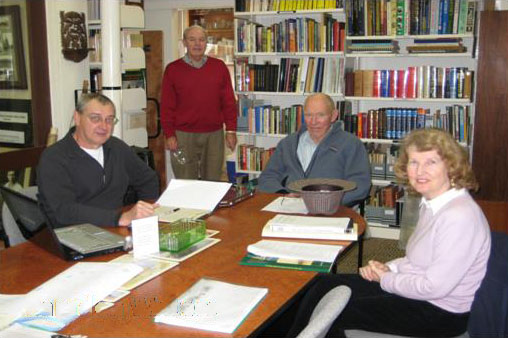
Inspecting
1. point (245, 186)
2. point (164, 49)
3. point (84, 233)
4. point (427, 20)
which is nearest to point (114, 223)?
point (84, 233)

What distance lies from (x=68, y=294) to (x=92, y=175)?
Answer: 3.70 ft

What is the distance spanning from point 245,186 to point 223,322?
1.52 meters

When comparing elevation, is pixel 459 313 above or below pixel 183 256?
below

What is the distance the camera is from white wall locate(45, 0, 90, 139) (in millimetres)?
4711

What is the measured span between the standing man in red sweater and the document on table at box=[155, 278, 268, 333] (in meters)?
3.05

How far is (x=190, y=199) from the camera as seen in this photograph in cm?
258

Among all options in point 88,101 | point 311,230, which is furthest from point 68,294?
point 88,101

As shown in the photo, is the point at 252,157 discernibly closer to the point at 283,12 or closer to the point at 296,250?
the point at 283,12

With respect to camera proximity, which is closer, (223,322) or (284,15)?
(223,322)

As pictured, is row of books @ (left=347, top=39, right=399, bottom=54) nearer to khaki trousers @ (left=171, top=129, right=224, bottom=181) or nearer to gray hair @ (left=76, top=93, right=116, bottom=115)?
khaki trousers @ (left=171, top=129, right=224, bottom=181)

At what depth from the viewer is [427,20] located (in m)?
4.52

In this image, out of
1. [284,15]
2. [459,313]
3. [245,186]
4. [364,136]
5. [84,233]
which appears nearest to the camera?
[459,313]

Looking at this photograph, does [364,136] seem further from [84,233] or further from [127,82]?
[84,233]

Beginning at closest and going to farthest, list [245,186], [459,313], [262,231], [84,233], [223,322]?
[223,322], [459,313], [84,233], [262,231], [245,186]
